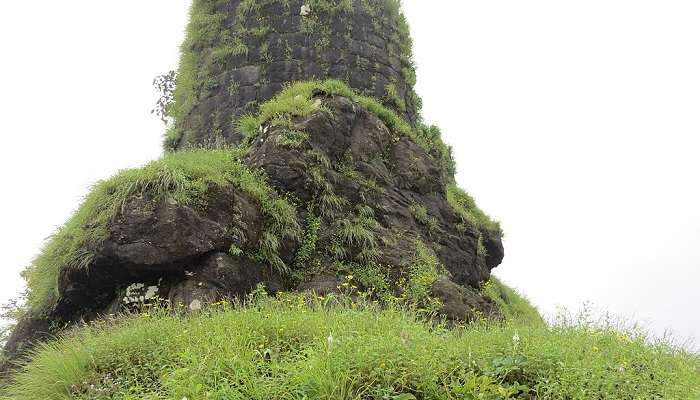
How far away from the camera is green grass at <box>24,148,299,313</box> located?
6.29m

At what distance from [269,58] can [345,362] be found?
25.0ft

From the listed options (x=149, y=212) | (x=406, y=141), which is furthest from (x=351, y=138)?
(x=149, y=212)

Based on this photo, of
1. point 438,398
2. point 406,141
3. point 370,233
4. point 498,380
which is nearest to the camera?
point 438,398

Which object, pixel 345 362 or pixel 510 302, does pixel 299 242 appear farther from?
pixel 510 302

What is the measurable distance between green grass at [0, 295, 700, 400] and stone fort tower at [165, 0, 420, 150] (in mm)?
5750

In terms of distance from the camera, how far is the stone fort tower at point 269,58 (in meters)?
10.0

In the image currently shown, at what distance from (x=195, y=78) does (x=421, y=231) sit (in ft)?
16.2

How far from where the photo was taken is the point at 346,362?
3428mm

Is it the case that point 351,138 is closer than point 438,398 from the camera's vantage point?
→ No

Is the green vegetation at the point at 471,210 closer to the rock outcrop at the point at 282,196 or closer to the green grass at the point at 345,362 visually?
the rock outcrop at the point at 282,196

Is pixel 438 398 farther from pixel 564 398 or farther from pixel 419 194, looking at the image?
pixel 419 194

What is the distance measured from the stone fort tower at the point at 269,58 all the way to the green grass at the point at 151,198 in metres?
2.60

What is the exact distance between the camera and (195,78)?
10.5 m

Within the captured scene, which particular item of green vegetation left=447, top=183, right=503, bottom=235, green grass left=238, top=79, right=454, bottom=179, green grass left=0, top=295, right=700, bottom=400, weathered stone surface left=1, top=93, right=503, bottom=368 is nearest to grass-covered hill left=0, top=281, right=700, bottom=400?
green grass left=0, top=295, right=700, bottom=400
